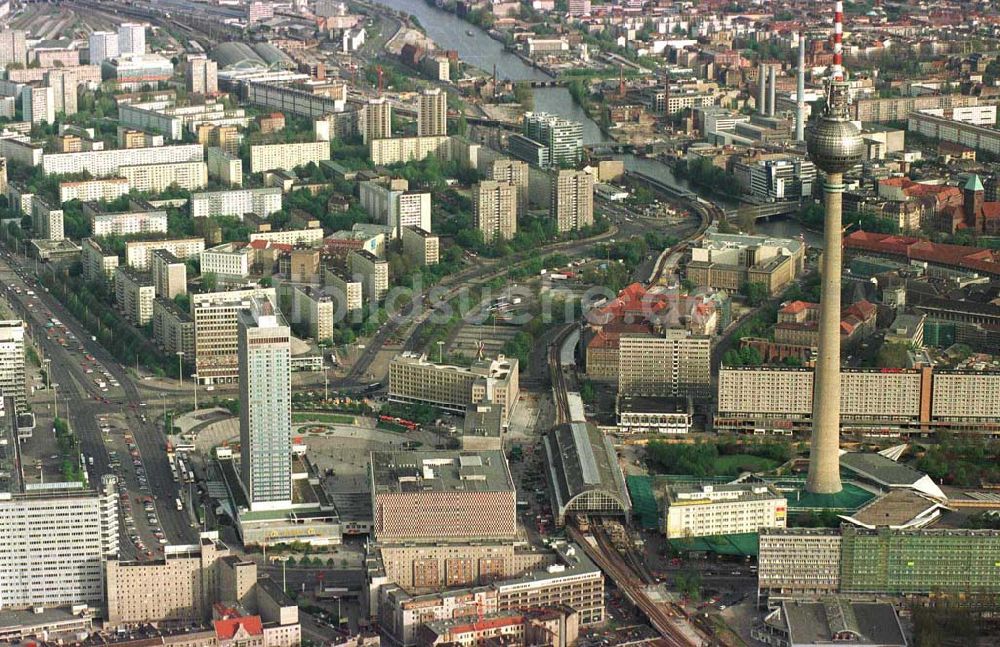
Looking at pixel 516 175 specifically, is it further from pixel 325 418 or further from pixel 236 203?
pixel 325 418

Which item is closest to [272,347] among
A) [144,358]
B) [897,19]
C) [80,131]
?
[144,358]

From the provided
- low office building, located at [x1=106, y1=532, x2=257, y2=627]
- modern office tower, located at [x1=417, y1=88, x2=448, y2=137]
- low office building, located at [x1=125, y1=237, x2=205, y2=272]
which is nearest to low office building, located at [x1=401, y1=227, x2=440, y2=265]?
low office building, located at [x1=125, y1=237, x2=205, y2=272]

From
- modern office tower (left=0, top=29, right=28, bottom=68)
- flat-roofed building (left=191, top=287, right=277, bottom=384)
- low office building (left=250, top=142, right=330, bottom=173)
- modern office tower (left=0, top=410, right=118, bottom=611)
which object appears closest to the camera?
modern office tower (left=0, top=410, right=118, bottom=611)

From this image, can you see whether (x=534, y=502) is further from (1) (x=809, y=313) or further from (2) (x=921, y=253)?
(2) (x=921, y=253)

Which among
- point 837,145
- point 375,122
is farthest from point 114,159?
point 837,145

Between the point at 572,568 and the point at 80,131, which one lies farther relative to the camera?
the point at 80,131

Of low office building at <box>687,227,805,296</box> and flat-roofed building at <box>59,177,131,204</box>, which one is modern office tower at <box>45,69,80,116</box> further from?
low office building at <box>687,227,805,296</box>

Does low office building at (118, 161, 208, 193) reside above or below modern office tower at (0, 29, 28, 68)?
below
